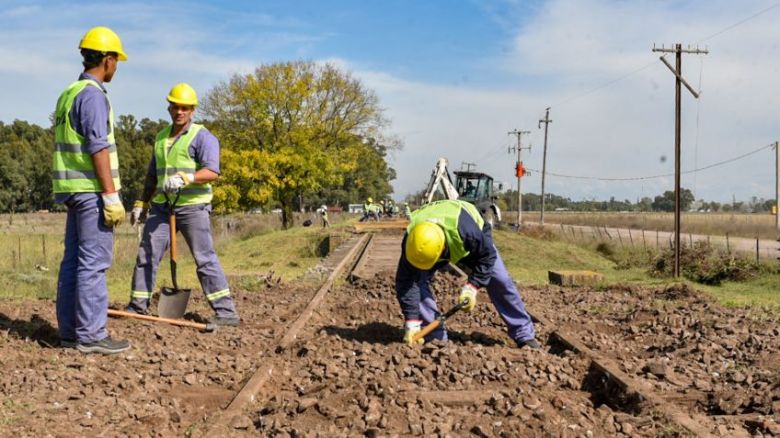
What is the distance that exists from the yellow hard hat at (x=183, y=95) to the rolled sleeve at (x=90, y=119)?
116cm

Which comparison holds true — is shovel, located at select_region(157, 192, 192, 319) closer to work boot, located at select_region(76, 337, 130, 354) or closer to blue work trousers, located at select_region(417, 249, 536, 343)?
work boot, located at select_region(76, 337, 130, 354)

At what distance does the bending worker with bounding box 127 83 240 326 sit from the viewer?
623cm

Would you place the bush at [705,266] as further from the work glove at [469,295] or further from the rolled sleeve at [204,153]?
the rolled sleeve at [204,153]

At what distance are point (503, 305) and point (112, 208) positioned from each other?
121 inches

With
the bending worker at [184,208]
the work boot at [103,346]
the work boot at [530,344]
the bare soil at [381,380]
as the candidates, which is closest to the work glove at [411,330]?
the bare soil at [381,380]

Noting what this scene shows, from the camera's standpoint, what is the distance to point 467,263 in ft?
18.2

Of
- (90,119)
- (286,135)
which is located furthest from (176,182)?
(286,135)

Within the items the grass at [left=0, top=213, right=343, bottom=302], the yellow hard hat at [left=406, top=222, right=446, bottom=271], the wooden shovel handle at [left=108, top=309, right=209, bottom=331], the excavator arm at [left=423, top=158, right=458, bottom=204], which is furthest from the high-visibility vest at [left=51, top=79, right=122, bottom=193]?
the excavator arm at [left=423, top=158, right=458, bottom=204]

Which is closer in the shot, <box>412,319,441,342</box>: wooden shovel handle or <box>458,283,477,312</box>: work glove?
<box>458,283,477,312</box>: work glove

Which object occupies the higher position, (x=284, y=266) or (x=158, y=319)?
(x=158, y=319)

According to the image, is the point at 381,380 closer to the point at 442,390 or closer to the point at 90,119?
the point at 442,390

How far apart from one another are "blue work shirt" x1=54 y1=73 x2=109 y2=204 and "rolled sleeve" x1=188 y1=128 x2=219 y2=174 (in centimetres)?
124

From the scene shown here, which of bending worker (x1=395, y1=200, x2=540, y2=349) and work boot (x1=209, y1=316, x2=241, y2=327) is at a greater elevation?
bending worker (x1=395, y1=200, x2=540, y2=349)

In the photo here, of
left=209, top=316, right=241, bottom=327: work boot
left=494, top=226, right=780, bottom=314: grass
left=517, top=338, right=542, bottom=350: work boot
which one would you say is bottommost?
left=494, top=226, right=780, bottom=314: grass
